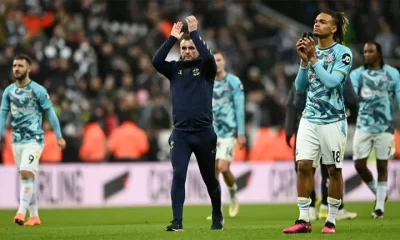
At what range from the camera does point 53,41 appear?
82.6 feet

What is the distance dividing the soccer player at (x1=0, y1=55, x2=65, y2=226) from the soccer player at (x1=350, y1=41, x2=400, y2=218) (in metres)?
4.97

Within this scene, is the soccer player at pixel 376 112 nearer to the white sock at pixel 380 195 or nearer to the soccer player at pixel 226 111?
the white sock at pixel 380 195

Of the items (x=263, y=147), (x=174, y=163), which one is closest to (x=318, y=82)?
(x=174, y=163)

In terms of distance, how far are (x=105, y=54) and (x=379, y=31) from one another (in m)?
8.62

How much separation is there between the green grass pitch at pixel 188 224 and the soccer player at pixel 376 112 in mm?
861

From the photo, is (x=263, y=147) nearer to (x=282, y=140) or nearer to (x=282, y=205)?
(x=282, y=140)

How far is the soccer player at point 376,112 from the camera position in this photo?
1511 cm

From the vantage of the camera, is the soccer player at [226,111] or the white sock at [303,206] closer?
the white sock at [303,206]

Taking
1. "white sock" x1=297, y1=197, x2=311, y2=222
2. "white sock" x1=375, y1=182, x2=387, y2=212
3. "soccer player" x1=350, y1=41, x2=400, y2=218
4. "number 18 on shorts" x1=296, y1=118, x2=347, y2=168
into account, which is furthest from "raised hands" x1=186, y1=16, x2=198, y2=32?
"white sock" x1=375, y1=182, x2=387, y2=212

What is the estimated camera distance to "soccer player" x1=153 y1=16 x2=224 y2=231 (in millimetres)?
11391

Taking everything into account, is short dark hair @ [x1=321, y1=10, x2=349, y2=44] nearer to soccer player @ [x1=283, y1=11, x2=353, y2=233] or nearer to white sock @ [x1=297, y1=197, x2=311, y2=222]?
soccer player @ [x1=283, y1=11, x2=353, y2=233]

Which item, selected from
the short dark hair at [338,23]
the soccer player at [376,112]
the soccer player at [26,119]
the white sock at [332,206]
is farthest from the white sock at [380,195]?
the soccer player at [26,119]

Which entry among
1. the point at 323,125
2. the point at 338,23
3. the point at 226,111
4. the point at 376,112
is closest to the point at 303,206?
the point at 323,125

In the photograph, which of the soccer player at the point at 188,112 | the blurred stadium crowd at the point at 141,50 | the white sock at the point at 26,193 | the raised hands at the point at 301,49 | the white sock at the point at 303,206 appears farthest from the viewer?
the blurred stadium crowd at the point at 141,50
